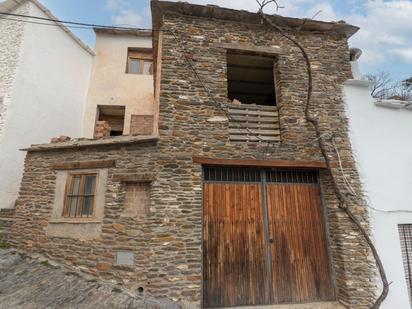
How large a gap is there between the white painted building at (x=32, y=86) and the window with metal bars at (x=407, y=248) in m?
10.3

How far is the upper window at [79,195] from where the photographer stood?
19.4 feet

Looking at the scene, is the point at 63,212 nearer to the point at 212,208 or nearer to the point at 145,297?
the point at 145,297

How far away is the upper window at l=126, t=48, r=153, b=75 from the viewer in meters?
12.1

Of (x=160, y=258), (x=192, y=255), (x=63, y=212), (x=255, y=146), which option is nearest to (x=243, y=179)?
(x=255, y=146)

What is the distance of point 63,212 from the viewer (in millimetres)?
5992

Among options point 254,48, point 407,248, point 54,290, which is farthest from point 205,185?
point 407,248

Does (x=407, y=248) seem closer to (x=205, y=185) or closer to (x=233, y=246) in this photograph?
(x=233, y=246)

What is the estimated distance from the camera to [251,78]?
840cm

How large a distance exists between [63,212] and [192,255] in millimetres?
3106

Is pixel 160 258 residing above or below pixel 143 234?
below

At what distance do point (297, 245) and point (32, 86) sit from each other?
9437 mm

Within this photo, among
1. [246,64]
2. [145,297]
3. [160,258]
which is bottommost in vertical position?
[145,297]

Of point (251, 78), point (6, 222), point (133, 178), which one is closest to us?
point (133, 178)

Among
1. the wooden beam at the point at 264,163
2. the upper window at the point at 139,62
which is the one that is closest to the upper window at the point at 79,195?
the wooden beam at the point at 264,163
